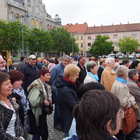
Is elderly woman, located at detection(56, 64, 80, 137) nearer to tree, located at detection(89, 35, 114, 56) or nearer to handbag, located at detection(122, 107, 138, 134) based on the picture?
handbag, located at detection(122, 107, 138, 134)

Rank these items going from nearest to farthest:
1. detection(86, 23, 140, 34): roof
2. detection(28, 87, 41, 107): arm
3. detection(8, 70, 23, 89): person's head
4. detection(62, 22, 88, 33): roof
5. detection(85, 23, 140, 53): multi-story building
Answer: detection(8, 70, 23, 89): person's head, detection(28, 87, 41, 107): arm, detection(85, 23, 140, 53): multi-story building, detection(86, 23, 140, 34): roof, detection(62, 22, 88, 33): roof

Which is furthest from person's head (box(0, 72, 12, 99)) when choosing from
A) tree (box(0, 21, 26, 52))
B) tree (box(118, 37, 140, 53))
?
tree (box(118, 37, 140, 53))

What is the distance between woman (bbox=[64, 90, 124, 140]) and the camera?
49.6 inches

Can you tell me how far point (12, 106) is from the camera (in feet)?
8.39

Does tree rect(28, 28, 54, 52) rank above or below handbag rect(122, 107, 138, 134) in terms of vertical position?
above

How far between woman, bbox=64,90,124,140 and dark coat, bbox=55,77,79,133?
5.53ft

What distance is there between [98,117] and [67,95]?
181 cm

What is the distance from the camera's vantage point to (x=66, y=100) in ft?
10.0

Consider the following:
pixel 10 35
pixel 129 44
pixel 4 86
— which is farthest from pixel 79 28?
pixel 4 86

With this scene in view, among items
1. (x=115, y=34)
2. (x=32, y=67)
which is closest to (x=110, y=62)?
Result: (x=32, y=67)

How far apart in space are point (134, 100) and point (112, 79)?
4.00 ft

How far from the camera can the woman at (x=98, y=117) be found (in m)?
1.26

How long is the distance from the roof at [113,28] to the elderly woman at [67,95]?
77.1 metres

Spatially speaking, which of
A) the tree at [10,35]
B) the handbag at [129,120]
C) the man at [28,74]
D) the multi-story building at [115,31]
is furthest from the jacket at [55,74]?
the multi-story building at [115,31]
